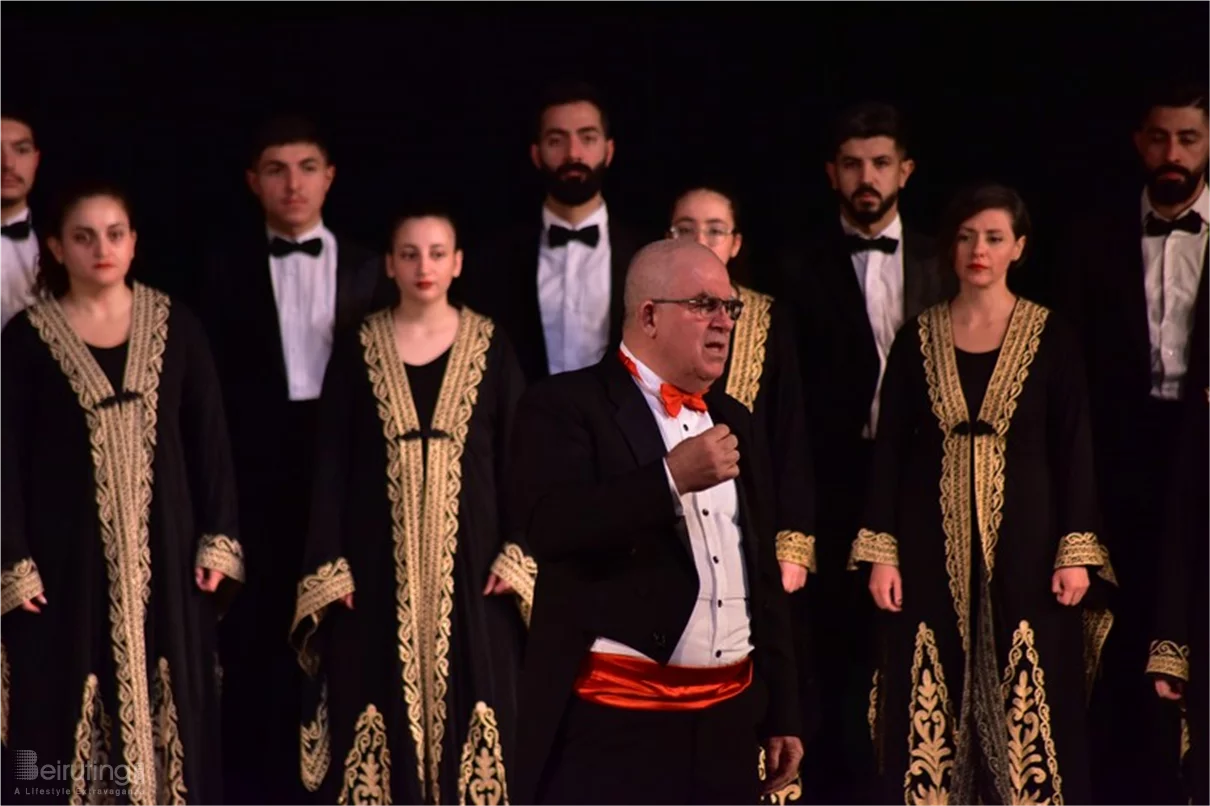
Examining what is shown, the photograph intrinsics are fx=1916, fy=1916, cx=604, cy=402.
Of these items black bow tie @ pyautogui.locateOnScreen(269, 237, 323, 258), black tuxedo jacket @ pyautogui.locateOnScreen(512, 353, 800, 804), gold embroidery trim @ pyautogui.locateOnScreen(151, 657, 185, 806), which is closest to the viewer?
black tuxedo jacket @ pyautogui.locateOnScreen(512, 353, 800, 804)

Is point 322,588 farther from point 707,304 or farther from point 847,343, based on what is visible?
point 707,304

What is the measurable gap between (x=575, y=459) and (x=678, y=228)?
1.95 metres

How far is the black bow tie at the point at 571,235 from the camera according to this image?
17.9 ft

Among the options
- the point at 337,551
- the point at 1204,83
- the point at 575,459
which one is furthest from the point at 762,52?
the point at 575,459

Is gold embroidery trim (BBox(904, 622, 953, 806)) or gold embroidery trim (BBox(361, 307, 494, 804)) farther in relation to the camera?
gold embroidery trim (BBox(361, 307, 494, 804))

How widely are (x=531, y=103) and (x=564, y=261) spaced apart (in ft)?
2.69

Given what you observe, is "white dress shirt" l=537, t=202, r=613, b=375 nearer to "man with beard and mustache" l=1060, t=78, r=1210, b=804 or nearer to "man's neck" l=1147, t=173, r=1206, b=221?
"man with beard and mustache" l=1060, t=78, r=1210, b=804

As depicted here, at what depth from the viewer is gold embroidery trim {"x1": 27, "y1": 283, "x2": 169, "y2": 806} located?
4812mm

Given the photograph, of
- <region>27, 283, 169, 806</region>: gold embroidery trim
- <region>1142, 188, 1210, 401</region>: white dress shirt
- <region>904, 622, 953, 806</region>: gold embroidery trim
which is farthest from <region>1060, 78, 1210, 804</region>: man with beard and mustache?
<region>27, 283, 169, 806</region>: gold embroidery trim

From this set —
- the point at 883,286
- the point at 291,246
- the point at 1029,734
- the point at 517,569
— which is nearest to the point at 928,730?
the point at 1029,734

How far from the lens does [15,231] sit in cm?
534

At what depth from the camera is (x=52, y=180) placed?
6.00 m

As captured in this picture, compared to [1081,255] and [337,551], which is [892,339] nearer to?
[1081,255]

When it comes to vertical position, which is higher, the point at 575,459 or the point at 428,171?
the point at 428,171
